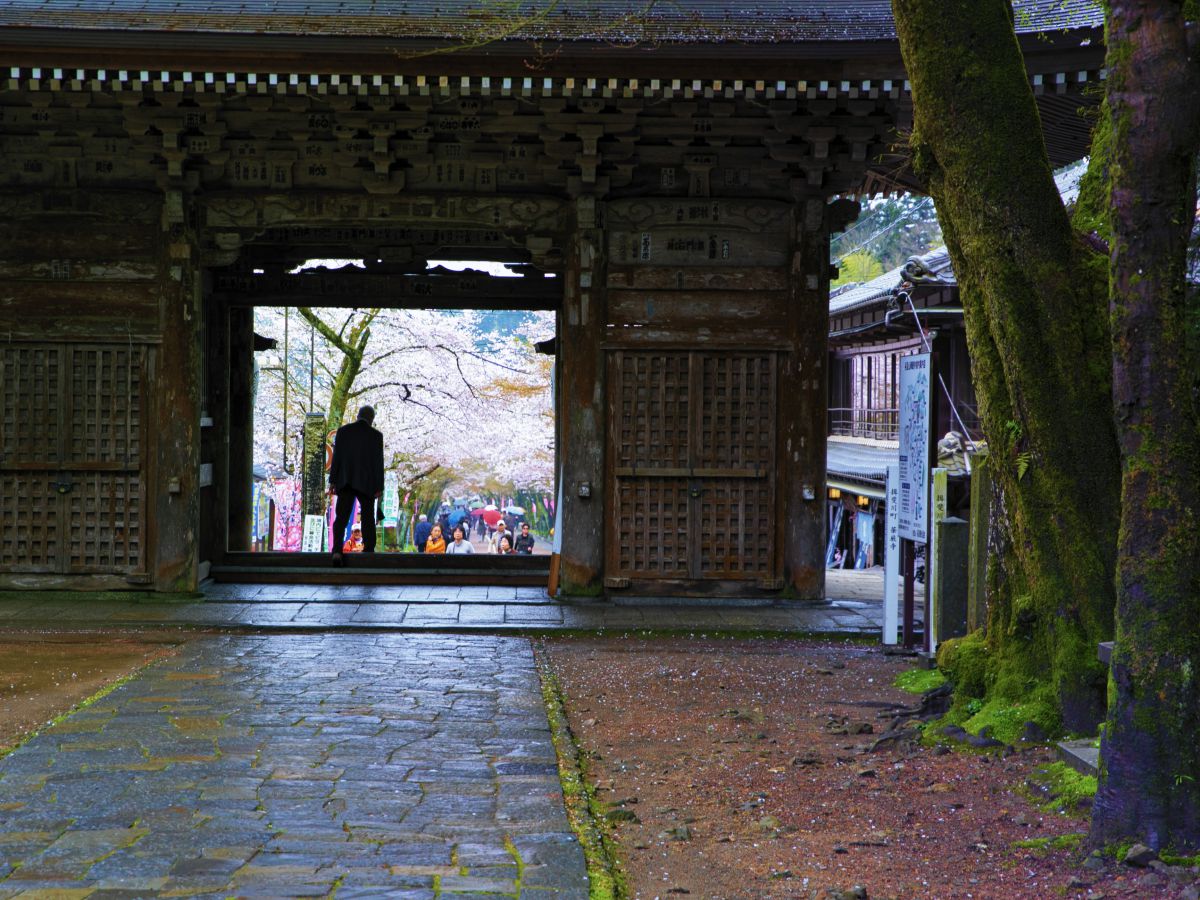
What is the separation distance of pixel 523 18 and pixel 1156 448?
678 cm

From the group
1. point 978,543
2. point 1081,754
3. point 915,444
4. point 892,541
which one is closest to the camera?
point 1081,754

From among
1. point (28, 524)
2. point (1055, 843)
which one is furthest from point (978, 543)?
point (28, 524)

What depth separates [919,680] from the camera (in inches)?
285

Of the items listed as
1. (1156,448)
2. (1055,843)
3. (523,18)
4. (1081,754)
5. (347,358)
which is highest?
(523,18)

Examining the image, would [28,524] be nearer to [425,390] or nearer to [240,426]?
[240,426]

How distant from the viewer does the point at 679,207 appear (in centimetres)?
1058

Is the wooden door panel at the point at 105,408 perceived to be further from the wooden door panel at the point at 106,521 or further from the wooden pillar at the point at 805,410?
the wooden pillar at the point at 805,410

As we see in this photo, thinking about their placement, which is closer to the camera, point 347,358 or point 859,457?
point 347,358

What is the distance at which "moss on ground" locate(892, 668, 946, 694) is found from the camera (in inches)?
277

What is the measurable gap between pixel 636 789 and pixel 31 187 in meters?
8.17

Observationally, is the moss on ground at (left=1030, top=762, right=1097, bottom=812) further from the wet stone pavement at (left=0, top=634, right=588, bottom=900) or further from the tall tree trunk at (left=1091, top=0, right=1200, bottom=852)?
the wet stone pavement at (left=0, top=634, right=588, bottom=900)

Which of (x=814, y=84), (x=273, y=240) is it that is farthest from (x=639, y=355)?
(x=273, y=240)

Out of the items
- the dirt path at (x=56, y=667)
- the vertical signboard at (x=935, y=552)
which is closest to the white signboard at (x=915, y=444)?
the vertical signboard at (x=935, y=552)

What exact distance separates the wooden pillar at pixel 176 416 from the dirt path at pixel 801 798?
4.42 m
